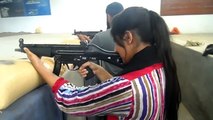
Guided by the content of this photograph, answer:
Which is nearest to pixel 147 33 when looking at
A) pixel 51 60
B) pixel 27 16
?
pixel 51 60

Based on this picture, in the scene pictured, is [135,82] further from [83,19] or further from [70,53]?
[83,19]

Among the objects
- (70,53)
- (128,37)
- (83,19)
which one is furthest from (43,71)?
(83,19)

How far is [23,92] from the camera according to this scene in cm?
80

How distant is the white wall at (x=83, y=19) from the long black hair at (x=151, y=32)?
2.87 meters

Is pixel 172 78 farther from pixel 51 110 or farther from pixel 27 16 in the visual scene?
pixel 27 16

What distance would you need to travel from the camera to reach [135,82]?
78cm

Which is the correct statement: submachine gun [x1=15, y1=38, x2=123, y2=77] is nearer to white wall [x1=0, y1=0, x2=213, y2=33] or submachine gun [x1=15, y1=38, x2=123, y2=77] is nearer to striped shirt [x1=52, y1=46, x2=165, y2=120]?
striped shirt [x1=52, y1=46, x2=165, y2=120]

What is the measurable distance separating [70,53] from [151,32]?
0.39 m

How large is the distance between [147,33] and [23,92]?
18.5 inches

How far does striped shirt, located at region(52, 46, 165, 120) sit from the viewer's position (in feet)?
2.49

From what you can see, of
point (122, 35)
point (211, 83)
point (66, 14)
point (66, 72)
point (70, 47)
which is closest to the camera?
point (122, 35)

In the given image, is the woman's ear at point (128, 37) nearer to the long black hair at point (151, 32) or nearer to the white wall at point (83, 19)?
the long black hair at point (151, 32)

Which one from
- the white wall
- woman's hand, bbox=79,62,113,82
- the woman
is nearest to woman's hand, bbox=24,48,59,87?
the woman

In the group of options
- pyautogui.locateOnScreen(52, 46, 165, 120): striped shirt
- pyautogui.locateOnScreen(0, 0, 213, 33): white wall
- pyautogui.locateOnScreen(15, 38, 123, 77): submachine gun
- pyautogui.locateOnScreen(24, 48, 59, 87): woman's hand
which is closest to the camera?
pyautogui.locateOnScreen(52, 46, 165, 120): striped shirt
